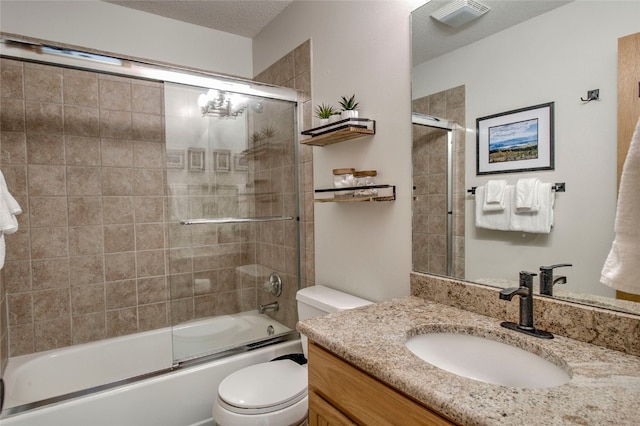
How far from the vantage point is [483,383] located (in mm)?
743

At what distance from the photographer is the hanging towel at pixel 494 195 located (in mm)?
1170

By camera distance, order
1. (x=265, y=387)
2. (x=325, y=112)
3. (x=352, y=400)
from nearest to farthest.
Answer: (x=352, y=400) < (x=265, y=387) < (x=325, y=112)

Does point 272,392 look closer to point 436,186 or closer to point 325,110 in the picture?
point 436,186

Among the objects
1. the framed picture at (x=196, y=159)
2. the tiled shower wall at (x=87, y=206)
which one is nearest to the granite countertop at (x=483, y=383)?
the tiled shower wall at (x=87, y=206)

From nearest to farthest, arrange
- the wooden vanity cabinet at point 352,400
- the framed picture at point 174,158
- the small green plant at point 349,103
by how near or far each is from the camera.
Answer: the wooden vanity cabinet at point 352,400, the small green plant at point 349,103, the framed picture at point 174,158

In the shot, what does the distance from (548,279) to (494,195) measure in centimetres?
31

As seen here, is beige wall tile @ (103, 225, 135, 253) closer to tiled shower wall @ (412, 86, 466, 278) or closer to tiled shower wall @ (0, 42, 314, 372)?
tiled shower wall @ (0, 42, 314, 372)

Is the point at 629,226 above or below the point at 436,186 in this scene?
below

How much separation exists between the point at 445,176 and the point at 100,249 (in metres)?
2.13

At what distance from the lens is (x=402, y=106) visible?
4.91ft

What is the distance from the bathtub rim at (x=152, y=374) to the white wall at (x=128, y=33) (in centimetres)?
198

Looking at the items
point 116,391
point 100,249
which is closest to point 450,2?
point 116,391

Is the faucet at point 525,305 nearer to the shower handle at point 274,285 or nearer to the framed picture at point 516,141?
the framed picture at point 516,141

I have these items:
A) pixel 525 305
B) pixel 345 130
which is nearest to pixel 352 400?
pixel 525 305
